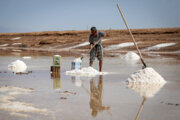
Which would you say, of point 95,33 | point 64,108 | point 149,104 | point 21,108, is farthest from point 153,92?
point 95,33

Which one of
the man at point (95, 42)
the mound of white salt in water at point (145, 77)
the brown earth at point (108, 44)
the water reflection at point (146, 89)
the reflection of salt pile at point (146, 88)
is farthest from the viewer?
the brown earth at point (108, 44)

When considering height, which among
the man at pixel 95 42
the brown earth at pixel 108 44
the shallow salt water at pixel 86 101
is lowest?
the brown earth at pixel 108 44

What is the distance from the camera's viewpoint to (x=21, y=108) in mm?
4078

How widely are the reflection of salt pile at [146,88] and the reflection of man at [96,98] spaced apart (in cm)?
74

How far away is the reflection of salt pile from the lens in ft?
17.5

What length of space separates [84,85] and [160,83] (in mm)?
1846

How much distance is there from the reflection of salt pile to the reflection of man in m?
0.74

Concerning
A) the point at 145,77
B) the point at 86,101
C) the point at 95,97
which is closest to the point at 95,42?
the point at 145,77

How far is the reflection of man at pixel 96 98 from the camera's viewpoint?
416cm

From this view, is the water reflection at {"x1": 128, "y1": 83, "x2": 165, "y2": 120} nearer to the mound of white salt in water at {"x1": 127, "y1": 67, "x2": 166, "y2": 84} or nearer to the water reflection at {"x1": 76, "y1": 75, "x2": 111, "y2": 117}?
the mound of white salt in water at {"x1": 127, "y1": 67, "x2": 166, "y2": 84}

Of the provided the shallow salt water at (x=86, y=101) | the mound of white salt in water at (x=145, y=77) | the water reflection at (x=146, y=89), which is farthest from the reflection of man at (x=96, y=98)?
the mound of white salt in water at (x=145, y=77)

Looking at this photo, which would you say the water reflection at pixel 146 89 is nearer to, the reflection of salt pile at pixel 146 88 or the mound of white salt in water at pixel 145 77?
the reflection of salt pile at pixel 146 88

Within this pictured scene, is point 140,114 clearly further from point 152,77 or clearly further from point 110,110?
point 152,77

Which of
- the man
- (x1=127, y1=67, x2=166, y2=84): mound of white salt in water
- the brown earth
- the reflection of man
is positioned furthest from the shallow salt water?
the brown earth
